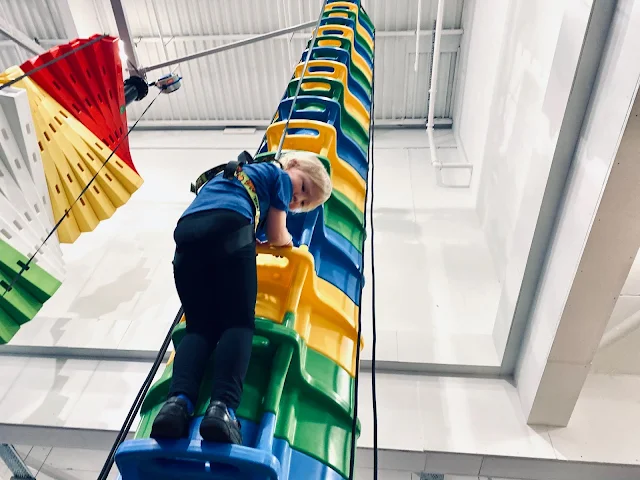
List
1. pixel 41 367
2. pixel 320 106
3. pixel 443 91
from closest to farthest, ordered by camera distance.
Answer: pixel 320 106 → pixel 41 367 → pixel 443 91

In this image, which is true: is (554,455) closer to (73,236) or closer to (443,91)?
(73,236)

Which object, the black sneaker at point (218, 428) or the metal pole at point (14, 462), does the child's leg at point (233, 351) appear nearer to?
the black sneaker at point (218, 428)

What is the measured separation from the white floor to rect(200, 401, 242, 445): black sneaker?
2033 mm

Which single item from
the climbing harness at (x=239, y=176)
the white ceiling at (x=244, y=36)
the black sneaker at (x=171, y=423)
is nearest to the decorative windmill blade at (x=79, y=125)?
the climbing harness at (x=239, y=176)

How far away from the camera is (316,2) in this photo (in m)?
5.30

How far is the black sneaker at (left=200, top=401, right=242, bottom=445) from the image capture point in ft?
3.29

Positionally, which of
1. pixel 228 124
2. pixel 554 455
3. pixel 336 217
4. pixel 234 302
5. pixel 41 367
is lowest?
pixel 554 455

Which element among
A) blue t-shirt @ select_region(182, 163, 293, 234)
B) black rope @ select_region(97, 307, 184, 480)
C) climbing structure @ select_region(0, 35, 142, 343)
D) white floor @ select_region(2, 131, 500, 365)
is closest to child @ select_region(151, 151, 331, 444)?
blue t-shirt @ select_region(182, 163, 293, 234)

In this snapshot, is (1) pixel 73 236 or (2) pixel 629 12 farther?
(1) pixel 73 236

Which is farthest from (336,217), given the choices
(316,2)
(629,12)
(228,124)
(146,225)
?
(228,124)

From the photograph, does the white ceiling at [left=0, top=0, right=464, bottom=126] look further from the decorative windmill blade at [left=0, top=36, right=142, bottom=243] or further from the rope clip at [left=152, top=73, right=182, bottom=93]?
the decorative windmill blade at [left=0, top=36, right=142, bottom=243]

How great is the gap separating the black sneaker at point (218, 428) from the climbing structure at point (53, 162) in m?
1.50

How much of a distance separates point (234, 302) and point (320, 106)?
1666 mm

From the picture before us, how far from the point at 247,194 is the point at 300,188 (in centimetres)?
24
